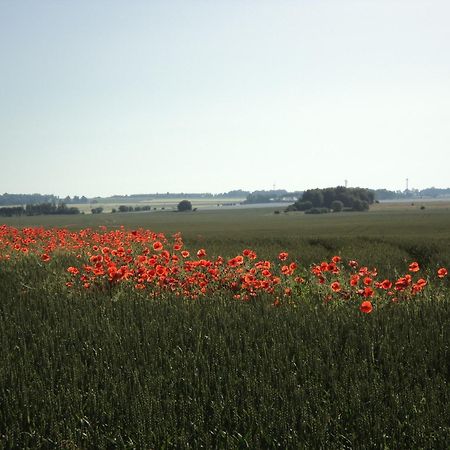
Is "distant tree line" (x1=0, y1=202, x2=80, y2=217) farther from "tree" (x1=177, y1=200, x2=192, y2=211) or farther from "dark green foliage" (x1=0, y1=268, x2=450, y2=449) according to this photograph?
"dark green foliage" (x1=0, y1=268, x2=450, y2=449)

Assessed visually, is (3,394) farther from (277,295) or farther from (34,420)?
(277,295)

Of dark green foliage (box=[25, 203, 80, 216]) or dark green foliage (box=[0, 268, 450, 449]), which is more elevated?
dark green foliage (box=[25, 203, 80, 216])

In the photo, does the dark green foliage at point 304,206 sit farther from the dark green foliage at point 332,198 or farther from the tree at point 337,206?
the tree at point 337,206

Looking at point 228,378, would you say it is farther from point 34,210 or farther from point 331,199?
point 34,210

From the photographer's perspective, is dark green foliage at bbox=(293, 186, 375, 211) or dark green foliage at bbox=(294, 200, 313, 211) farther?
dark green foliage at bbox=(294, 200, 313, 211)

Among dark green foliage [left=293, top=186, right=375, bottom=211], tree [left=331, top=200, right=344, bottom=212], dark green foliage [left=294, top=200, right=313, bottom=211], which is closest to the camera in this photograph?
tree [left=331, top=200, right=344, bottom=212]

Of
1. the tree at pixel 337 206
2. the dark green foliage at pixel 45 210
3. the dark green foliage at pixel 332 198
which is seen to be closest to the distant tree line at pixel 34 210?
the dark green foliage at pixel 45 210

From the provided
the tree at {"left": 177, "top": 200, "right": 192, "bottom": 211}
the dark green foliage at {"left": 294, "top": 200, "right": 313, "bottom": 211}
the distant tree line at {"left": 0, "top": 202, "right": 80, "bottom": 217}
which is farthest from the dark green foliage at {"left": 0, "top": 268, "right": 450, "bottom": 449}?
the tree at {"left": 177, "top": 200, "right": 192, "bottom": 211}

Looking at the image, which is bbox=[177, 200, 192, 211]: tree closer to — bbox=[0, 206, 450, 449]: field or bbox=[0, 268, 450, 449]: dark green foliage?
bbox=[0, 206, 450, 449]: field

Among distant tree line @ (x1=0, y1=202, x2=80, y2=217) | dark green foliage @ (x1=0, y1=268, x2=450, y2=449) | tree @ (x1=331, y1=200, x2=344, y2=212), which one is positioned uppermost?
distant tree line @ (x1=0, y1=202, x2=80, y2=217)

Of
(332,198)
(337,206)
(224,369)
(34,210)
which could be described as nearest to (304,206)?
(332,198)

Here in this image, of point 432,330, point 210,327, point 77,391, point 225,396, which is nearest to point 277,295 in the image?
point 210,327

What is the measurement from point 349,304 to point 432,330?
133cm

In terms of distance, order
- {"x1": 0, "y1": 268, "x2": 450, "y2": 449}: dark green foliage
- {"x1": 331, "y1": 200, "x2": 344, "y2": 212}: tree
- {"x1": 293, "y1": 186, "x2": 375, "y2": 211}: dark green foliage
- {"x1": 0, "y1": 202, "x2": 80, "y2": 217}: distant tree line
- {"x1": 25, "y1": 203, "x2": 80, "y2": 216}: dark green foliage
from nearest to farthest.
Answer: {"x1": 0, "y1": 268, "x2": 450, "y2": 449}: dark green foliage
{"x1": 331, "y1": 200, "x2": 344, "y2": 212}: tree
{"x1": 293, "y1": 186, "x2": 375, "y2": 211}: dark green foliage
{"x1": 0, "y1": 202, "x2": 80, "y2": 217}: distant tree line
{"x1": 25, "y1": 203, "x2": 80, "y2": 216}: dark green foliage
